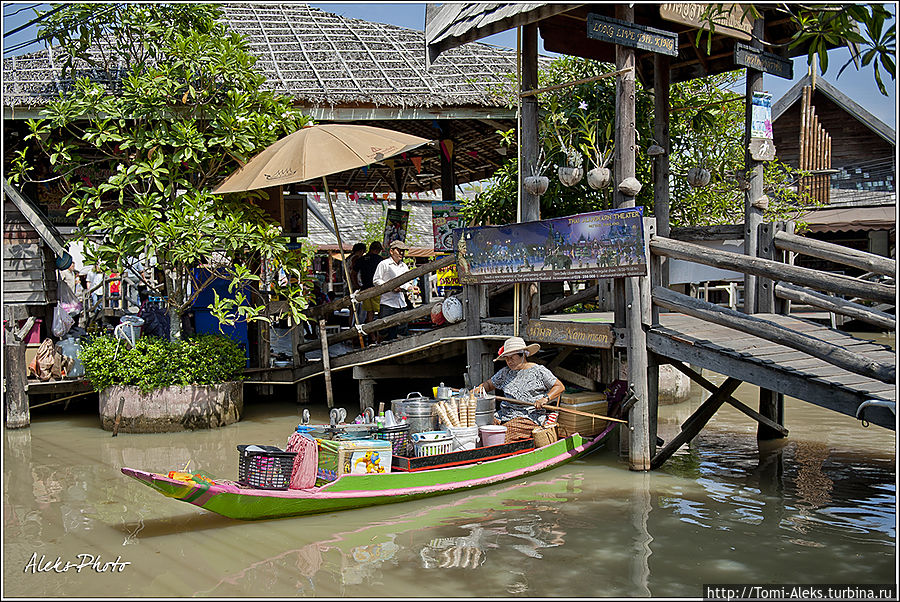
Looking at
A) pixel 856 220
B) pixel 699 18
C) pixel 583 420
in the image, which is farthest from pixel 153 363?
pixel 856 220

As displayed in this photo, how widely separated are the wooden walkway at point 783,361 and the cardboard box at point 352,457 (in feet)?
9.22

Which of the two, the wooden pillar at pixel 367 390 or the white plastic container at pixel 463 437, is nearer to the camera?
the white plastic container at pixel 463 437

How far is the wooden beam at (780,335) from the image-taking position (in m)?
5.39

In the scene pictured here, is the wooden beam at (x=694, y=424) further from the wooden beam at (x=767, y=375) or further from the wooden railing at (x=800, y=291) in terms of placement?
the wooden railing at (x=800, y=291)

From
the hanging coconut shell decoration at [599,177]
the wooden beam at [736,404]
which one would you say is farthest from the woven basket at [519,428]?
the hanging coconut shell decoration at [599,177]

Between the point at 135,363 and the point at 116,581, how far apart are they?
5011 millimetres

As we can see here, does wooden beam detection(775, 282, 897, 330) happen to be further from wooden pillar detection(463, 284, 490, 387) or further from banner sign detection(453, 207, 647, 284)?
wooden pillar detection(463, 284, 490, 387)

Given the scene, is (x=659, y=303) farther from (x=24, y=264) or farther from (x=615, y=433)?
(x=24, y=264)

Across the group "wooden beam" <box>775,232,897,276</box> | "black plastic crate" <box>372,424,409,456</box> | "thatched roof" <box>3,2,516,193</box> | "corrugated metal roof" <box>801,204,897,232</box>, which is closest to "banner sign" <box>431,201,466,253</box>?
"thatched roof" <box>3,2,516,193</box>

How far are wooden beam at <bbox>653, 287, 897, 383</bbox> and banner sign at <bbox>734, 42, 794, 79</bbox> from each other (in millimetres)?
2726

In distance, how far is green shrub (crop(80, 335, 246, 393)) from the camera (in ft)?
32.3

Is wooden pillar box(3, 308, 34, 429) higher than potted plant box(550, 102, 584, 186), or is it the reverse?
potted plant box(550, 102, 584, 186)
